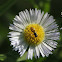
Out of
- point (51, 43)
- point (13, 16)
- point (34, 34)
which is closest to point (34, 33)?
point (34, 34)

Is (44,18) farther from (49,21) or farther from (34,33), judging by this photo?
(34,33)

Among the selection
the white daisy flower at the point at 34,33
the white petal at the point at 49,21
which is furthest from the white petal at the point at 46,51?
the white petal at the point at 49,21

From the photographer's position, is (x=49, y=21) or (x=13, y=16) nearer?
(x=49, y=21)

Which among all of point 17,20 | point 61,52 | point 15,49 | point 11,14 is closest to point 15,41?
point 15,49

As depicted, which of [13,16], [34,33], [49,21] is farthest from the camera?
[13,16]

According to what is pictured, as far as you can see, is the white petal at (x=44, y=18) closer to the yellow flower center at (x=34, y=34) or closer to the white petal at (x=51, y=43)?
the yellow flower center at (x=34, y=34)

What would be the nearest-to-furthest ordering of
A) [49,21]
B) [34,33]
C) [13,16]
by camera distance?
[34,33], [49,21], [13,16]
